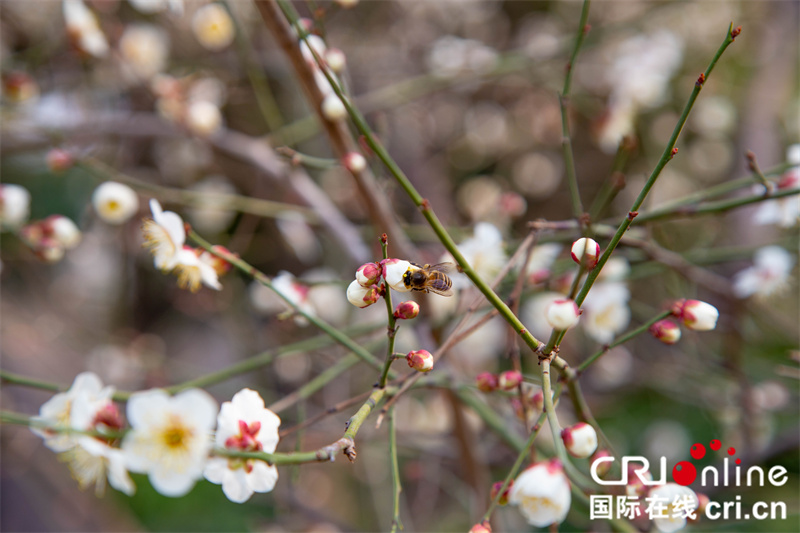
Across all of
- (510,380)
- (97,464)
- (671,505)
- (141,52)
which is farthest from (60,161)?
(671,505)

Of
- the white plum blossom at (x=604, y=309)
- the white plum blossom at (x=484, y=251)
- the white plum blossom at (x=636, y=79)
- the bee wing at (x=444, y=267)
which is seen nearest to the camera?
the bee wing at (x=444, y=267)

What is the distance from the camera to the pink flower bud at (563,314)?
0.60 m

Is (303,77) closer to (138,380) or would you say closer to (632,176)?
(138,380)

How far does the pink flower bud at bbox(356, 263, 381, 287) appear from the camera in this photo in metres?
0.67

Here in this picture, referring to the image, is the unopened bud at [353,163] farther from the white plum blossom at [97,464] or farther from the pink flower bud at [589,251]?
the white plum blossom at [97,464]

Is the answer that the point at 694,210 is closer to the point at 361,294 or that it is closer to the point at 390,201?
the point at 361,294

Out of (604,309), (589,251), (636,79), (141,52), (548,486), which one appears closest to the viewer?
(548,486)

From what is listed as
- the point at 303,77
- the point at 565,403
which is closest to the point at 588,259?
the point at 303,77

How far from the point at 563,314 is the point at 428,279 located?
208 millimetres

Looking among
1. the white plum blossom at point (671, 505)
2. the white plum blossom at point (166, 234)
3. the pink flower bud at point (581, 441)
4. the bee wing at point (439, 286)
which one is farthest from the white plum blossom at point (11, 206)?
the white plum blossom at point (671, 505)

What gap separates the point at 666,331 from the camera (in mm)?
795

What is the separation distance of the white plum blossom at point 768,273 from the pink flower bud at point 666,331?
1.82 ft

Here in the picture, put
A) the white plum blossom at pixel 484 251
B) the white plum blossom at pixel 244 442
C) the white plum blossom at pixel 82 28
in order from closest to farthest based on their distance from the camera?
the white plum blossom at pixel 244 442 → the white plum blossom at pixel 484 251 → the white plum blossom at pixel 82 28

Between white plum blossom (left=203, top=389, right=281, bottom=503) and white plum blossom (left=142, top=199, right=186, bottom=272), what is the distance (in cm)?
26
